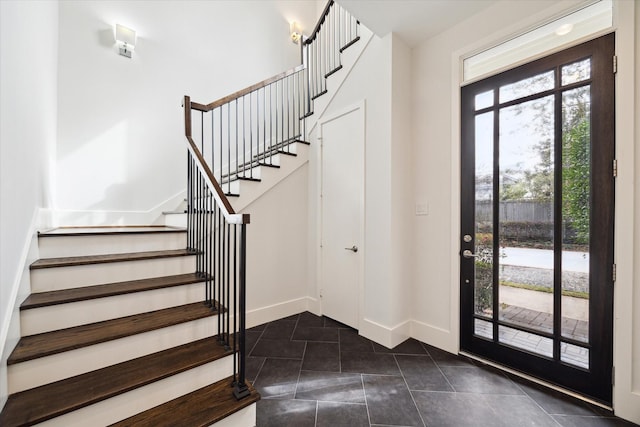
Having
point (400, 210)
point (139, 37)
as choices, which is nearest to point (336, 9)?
point (139, 37)

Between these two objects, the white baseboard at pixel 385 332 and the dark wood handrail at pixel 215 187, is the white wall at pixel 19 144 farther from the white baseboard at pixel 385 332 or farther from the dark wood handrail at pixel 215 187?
the white baseboard at pixel 385 332

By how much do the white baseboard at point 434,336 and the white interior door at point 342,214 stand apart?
0.60 m

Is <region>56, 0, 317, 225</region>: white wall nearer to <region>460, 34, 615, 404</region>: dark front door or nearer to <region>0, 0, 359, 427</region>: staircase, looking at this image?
<region>0, 0, 359, 427</region>: staircase

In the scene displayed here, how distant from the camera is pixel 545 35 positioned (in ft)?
6.30

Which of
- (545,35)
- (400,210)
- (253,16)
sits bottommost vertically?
(400,210)

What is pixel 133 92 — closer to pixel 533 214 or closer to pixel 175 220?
pixel 175 220

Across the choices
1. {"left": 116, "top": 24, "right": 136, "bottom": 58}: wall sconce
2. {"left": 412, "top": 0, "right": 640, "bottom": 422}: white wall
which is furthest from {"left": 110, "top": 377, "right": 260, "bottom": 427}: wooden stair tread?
{"left": 116, "top": 24, "right": 136, "bottom": 58}: wall sconce

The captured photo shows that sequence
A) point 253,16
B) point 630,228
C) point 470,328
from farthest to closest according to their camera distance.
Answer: point 253,16, point 470,328, point 630,228

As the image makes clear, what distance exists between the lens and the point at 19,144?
1425 mm

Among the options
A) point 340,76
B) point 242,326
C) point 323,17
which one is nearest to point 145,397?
point 242,326

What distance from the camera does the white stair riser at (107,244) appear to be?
6.12 feet

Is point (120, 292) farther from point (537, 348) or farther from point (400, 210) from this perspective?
point (537, 348)

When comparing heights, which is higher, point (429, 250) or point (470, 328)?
point (429, 250)

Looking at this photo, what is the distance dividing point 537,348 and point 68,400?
2.88m
